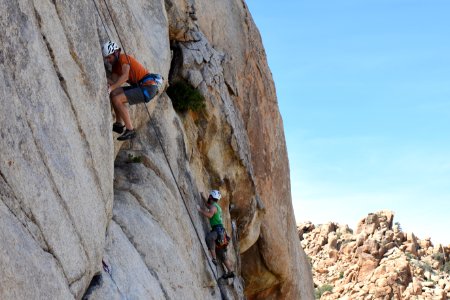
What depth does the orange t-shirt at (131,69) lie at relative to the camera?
10.6 m

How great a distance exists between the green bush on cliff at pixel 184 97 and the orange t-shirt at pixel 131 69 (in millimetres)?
4676

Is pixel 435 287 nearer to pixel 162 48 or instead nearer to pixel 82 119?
pixel 162 48

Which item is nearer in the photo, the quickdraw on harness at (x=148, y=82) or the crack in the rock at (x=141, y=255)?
the crack in the rock at (x=141, y=255)

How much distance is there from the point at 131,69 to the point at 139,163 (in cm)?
198

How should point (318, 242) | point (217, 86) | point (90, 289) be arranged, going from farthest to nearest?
1. point (318, 242)
2. point (217, 86)
3. point (90, 289)

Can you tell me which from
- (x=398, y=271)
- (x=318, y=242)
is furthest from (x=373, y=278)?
(x=318, y=242)

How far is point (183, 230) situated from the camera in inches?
494

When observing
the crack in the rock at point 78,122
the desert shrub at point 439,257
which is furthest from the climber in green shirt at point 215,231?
the desert shrub at point 439,257

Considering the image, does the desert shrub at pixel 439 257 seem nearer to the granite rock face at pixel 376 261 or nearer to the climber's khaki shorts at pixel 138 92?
the granite rock face at pixel 376 261

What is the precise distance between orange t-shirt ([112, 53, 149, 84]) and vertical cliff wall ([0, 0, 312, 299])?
573 mm

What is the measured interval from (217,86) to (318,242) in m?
37.9

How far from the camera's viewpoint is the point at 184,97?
1578 cm

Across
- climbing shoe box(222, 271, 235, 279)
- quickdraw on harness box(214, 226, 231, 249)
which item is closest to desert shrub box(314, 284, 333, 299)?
climbing shoe box(222, 271, 235, 279)

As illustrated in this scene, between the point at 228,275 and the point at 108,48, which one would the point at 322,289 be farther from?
the point at 108,48
